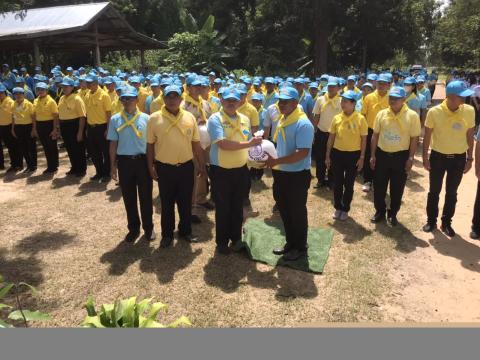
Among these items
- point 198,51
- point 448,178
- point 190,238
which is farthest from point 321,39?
point 190,238

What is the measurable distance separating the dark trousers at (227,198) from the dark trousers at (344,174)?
1.80 metres

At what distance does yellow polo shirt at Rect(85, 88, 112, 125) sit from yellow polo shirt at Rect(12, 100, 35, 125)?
1490 mm

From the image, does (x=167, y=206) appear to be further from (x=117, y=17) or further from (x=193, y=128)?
(x=117, y=17)

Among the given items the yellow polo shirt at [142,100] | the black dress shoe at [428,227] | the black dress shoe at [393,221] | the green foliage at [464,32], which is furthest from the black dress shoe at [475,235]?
the green foliage at [464,32]

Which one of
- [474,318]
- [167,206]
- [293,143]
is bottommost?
[474,318]

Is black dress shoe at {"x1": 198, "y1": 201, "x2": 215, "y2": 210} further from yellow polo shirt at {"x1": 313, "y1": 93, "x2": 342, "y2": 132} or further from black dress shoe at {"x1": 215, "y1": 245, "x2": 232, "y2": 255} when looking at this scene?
yellow polo shirt at {"x1": 313, "y1": 93, "x2": 342, "y2": 132}

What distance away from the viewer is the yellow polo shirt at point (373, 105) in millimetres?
7161

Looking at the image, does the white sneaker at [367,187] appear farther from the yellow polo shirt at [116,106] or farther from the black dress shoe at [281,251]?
the yellow polo shirt at [116,106]

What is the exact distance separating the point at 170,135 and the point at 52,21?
1531cm

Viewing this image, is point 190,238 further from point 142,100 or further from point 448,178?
point 142,100

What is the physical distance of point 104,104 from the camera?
796 cm

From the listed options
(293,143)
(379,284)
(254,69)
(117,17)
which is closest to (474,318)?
(379,284)

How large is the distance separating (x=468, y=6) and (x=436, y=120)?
32.1m

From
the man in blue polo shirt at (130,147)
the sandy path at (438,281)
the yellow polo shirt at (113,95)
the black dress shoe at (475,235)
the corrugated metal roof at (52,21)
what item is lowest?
the sandy path at (438,281)
